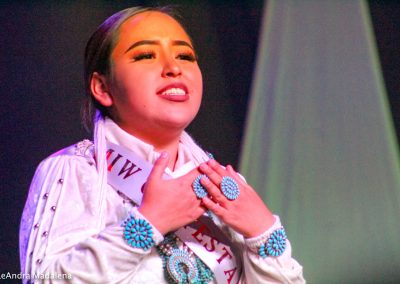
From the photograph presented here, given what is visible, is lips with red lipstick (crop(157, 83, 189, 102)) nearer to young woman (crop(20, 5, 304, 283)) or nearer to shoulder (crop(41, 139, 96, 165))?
young woman (crop(20, 5, 304, 283))

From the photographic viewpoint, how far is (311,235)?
2.17 meters

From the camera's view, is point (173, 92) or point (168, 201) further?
point (173, 92)

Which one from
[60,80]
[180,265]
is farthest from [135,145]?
[60,80]

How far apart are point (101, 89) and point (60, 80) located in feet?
1.63

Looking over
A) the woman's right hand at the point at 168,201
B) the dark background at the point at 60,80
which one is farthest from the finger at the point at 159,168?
the dark background at the point at 60,80

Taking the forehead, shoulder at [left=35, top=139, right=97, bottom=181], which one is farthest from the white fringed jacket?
the forehead

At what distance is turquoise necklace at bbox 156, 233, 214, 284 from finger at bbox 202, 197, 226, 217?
0.38 ft

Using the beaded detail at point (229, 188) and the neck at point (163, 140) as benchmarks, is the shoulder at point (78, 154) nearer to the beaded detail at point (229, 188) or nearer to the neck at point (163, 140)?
the neck at point (163, 140)

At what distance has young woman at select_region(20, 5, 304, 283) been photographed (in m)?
1.28

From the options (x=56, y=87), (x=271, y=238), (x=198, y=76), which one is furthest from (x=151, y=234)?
(x=56, y=87)

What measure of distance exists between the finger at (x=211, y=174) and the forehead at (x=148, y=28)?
1.10 ft

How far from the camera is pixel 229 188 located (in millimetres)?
1389

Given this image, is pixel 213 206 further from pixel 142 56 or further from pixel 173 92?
pixel 142 56

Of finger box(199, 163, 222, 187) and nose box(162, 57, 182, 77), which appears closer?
finger box(199, 163, 222, 187)
